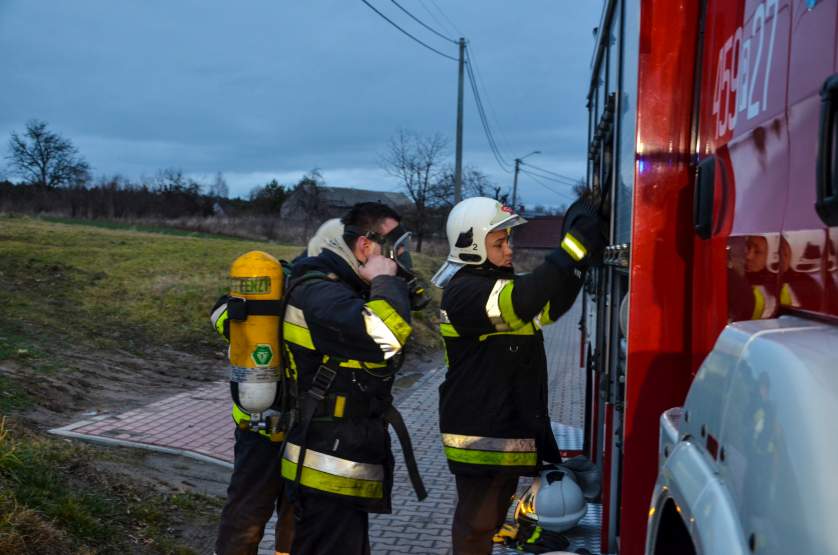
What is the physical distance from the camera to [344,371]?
3201 millimetres

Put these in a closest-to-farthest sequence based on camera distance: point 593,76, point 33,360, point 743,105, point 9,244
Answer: point 743,105 < point 593,76 < point 33,360 < point 9,244

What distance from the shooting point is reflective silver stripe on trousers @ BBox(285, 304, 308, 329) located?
3230mm

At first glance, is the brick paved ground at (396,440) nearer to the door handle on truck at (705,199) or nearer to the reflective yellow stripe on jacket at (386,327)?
the reflective yellow stripe on jacket at (386,327)

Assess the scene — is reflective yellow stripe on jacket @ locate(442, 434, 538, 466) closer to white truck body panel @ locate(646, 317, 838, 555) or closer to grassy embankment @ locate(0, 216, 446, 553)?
white truck body panel @ locate(646, 317, 838, 555)

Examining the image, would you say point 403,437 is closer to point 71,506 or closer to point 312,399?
point 312,399

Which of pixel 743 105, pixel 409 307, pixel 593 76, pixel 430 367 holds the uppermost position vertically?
pixel 593 76

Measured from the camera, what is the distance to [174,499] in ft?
17.7

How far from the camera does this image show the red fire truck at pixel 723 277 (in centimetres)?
114

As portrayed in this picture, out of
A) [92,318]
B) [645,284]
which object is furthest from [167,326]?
[645,284]

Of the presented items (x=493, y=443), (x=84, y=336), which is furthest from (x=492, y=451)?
(x=84, y=336)

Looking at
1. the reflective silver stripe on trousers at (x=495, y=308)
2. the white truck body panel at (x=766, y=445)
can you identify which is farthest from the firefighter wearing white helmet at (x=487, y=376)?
the white truck body panel at (x=766, y=445)

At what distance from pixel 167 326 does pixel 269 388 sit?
883cm

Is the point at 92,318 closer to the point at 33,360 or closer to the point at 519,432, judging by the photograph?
the point at 33,360

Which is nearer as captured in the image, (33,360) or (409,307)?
(409,307)
